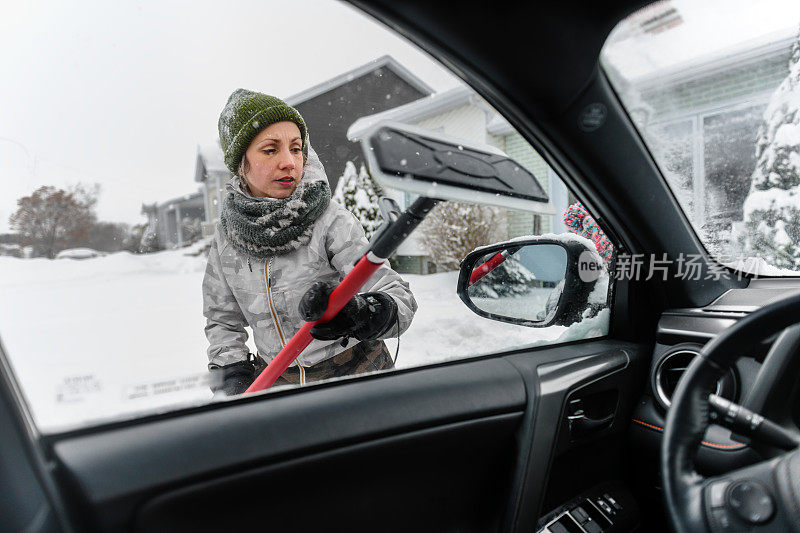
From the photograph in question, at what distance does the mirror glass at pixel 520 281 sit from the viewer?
2.05m

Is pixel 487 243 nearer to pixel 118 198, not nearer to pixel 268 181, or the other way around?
pixel 268 181

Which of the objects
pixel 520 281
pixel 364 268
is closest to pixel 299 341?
pixel 364 268

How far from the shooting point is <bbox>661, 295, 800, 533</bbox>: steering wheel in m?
1.18

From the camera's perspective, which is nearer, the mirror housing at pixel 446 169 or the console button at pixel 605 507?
the mirror housing at pixel 446 169

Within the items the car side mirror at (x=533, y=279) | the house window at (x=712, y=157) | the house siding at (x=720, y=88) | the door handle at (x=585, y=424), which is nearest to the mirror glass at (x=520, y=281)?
the car side mirror at (x=533, y=279)

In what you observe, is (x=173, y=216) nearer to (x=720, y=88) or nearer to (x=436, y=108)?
(x=436, y=108)

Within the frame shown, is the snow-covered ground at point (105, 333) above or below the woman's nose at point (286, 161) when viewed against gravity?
below

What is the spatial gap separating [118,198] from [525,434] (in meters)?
1.48

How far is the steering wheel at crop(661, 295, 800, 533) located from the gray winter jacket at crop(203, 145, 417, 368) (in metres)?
0.90

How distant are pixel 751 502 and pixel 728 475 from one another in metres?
0.07

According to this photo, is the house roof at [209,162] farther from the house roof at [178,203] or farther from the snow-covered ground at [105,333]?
the snow-covered ground at [105,333]

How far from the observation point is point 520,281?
2100 millimetres

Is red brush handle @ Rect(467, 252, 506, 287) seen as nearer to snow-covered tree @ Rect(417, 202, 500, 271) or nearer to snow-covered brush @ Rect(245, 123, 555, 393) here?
snow-covered tree @ Rect(417, 202, 500, 271)

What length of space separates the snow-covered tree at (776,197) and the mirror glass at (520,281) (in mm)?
758
